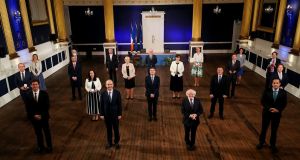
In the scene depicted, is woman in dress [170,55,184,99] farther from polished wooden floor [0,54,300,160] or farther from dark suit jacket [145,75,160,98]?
dark suit jacket [145,75,160,98]

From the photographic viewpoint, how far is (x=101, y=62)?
14359mm

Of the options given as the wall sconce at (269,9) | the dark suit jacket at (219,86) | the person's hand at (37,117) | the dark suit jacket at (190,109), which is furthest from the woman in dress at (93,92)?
the wall sconce at (269,9)

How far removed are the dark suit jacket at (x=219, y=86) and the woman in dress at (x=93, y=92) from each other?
2922 mm

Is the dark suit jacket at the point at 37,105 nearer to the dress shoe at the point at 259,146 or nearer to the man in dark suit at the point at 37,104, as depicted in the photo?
the man in dark suit at the point at 37,104

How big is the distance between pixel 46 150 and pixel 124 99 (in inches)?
137

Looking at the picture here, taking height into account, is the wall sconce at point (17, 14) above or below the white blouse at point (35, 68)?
above

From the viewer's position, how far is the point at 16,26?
9875mm

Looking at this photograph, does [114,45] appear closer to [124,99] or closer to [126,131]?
[124,99]

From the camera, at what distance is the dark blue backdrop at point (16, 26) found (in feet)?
31.0

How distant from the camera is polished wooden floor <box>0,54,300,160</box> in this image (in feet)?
17.7

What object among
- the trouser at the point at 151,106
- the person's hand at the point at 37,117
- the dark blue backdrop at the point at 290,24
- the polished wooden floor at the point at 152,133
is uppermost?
the dark blue backdrop at the point at 290,24

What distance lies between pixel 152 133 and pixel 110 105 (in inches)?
67.3

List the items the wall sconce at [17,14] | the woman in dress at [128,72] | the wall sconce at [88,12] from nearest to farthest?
the woman in dress at [128,72] → the wall sconce at [17,14] → the wall sconce at [88,12]

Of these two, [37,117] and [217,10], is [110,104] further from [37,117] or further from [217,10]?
[217,10]
